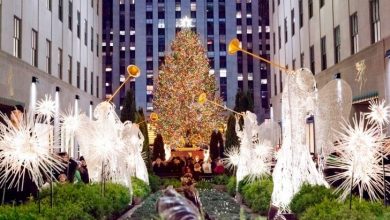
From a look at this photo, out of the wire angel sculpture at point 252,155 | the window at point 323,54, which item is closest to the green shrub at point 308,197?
the wire angel sculpture at point 252,155

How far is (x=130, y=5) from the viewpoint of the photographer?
8862cm

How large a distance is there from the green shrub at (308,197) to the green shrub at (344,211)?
23.5 inches

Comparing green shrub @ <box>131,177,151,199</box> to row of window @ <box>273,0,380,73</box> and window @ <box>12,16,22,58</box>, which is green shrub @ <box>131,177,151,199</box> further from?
row of window @ <box>273,0,380,73</box>

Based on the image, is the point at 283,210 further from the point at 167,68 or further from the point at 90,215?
the point at 167,68

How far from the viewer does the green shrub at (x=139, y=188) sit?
60.6 feet

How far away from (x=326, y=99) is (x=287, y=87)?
1538mm

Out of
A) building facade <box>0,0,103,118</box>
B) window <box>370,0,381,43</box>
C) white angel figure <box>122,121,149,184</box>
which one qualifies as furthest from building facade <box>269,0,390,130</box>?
building facade <box>0,0,103,118</box>

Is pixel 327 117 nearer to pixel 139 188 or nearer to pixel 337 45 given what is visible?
pixel 139 188

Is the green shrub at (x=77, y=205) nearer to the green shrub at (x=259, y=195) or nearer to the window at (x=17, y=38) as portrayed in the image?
the green shrub at (x=259, y=195)

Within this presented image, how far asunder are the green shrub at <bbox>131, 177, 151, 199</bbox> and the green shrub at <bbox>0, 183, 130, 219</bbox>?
2.37 meters

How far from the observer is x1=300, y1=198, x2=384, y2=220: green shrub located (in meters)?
8.52

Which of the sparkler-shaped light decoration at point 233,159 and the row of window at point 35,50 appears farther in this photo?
the row of window at point 35,50

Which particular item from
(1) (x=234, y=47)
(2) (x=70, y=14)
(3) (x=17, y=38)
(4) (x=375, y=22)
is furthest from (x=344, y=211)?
(2) (x=70, y=14)

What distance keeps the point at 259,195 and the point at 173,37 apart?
2850 inches
